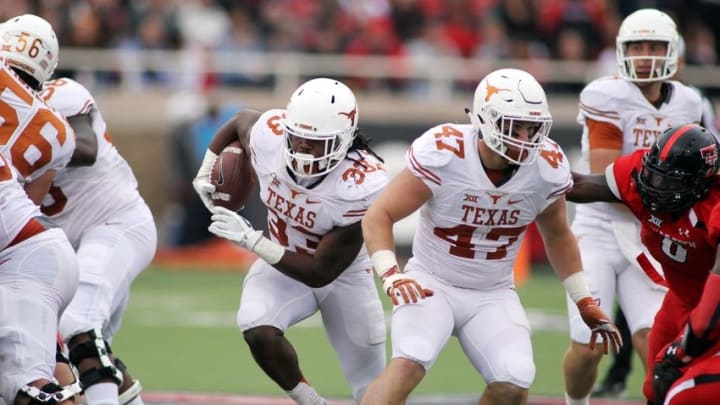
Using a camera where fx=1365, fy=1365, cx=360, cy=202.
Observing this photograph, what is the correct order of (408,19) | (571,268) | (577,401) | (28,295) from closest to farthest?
(28,295), (571,268), (577,401), (408,19)

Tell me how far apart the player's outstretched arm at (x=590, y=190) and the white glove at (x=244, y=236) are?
132 cm

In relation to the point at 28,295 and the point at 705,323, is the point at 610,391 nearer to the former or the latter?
the point at 705,323

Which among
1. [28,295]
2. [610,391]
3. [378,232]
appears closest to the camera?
[28,295]

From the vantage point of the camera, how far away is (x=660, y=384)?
17.3 ft

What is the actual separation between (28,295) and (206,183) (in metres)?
1.44

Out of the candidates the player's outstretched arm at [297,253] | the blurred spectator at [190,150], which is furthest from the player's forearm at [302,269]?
the blurred spectator at [190,150]

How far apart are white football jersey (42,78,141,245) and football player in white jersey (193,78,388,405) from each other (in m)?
0.51

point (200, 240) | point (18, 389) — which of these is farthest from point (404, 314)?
point (200, 240)

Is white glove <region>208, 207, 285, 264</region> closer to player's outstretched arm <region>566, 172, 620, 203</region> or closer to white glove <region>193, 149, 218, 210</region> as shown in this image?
white glove <region>193, 149, 218, 210</region>

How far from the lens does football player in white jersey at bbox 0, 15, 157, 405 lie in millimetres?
6008

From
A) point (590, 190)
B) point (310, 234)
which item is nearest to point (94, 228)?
point (310, 234)

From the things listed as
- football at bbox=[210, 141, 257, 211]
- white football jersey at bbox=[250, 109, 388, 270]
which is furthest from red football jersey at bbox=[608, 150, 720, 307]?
football at bbox=[210, 141, 257, 211]

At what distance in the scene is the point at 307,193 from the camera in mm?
6121

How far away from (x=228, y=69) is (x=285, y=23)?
3.34ft
